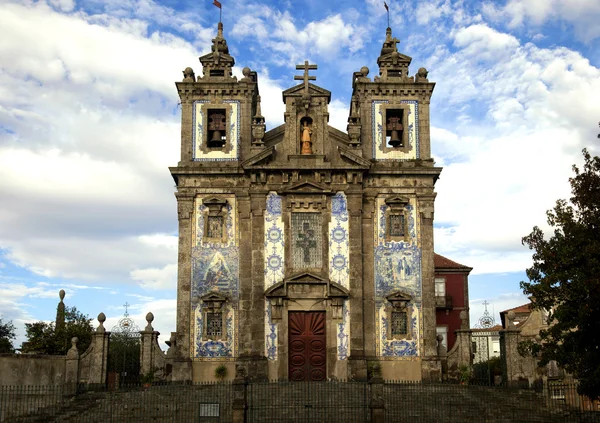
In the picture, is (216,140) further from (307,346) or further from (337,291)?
(307,346)

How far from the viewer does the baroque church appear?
95.4ft

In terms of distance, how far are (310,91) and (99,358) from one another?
1342cm

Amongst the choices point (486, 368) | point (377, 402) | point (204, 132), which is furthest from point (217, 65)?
point (486, 368)

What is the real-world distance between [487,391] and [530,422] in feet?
8.15

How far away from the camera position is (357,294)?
29.3 meters

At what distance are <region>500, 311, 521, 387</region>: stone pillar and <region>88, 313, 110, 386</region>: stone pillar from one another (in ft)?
48.4

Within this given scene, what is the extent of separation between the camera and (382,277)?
29.9 metres

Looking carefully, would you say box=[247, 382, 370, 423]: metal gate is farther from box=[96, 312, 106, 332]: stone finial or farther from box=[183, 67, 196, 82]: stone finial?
box=[183, 67, 196, 82]: stone finial

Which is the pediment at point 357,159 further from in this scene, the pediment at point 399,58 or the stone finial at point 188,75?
the stone finial at point 188,75

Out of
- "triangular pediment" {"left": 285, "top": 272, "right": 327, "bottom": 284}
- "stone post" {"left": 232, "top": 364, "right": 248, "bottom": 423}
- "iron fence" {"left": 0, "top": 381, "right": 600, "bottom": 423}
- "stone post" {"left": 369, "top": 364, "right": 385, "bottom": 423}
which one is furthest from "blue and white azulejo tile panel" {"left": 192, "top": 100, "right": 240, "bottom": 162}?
"stone post" {"left": 369, "top": 364, "right": 385, "bottom": 423}

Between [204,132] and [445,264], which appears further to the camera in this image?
[445,264]

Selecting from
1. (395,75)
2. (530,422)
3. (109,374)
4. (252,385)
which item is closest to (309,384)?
(252,385)

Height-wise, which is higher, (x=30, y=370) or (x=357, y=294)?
(x=357, y=294)

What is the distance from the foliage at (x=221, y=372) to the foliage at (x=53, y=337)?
1230 centimetres
